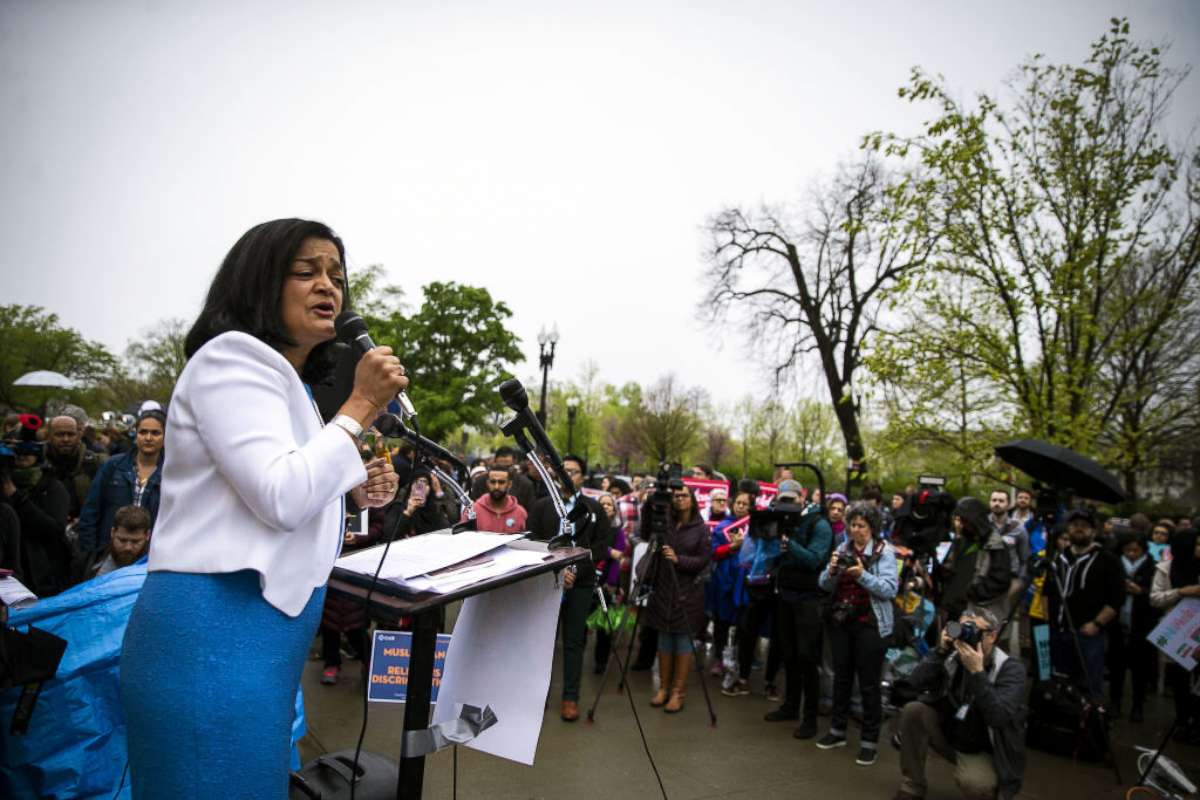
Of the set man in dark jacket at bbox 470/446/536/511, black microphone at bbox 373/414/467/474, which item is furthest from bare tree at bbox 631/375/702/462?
black microphone at bbox 373/414/467/474

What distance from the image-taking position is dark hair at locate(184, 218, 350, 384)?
1535 mm

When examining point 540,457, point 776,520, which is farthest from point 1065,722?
point 540,457

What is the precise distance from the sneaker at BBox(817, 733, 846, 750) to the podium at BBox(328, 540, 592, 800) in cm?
498

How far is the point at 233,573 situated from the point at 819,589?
5.93 meters

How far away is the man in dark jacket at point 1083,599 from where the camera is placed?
22.3 feet

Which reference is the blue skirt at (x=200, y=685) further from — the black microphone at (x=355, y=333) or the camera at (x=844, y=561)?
the camera at (x=844, y=561)

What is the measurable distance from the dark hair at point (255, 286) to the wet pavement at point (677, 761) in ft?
12.6

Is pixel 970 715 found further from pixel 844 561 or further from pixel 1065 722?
pixel 1065 722

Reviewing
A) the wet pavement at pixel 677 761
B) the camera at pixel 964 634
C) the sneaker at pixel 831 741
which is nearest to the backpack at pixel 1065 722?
the wet pavement at pixel 677 761

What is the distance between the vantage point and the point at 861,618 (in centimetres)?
592

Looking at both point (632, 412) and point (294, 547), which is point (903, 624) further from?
point (632, 412)

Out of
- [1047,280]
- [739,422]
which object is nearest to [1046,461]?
[1047,280]

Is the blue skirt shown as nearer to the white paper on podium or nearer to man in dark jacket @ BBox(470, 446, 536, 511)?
the white paper on podium

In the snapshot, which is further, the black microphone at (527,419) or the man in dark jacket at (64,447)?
the man in dark jacket at (64,447)
